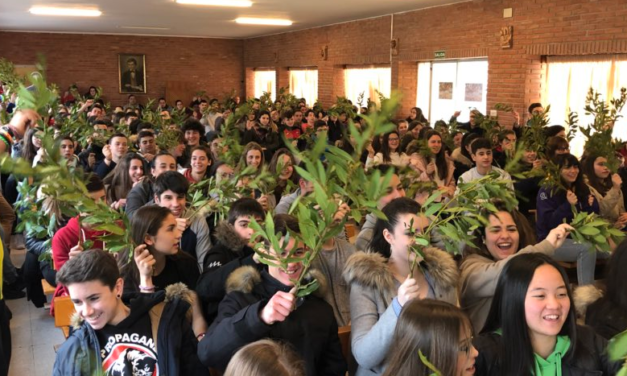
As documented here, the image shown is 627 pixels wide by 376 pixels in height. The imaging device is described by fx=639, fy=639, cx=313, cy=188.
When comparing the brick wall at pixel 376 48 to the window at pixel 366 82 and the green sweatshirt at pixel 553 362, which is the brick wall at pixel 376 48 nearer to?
the window at pixel 366 82

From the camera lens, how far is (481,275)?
3.54 metres

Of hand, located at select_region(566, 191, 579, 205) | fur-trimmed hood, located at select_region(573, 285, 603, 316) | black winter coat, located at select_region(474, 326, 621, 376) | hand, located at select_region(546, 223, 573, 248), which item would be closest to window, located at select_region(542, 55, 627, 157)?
hand, located at select_region(566, 191, 579, 205)

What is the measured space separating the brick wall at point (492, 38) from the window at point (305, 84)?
52.6 inches

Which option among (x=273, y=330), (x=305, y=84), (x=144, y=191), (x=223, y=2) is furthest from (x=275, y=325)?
(x=305, y=84)

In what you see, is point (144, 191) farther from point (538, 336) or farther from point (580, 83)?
point (580, 83)

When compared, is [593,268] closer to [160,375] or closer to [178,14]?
[160,375]

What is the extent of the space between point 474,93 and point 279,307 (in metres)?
11.8

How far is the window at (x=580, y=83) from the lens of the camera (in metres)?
10.2

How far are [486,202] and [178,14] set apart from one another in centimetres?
1419

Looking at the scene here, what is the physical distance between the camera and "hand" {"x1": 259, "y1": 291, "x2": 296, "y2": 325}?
7.97 ft

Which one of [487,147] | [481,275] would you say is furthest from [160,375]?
[487,147]

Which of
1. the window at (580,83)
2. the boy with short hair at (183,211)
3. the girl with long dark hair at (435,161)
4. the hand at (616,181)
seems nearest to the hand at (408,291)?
the boy with short hair at (183,211)

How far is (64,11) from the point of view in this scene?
51.3 feet

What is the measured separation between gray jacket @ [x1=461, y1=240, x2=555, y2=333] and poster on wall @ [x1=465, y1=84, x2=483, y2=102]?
10055 millimetres
